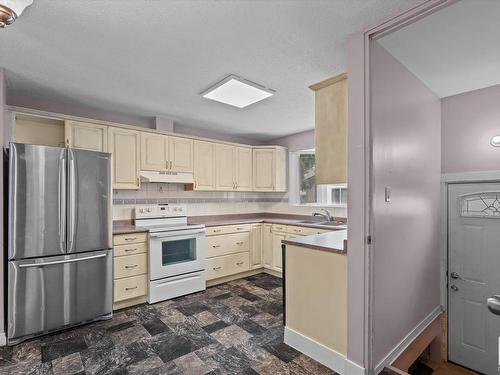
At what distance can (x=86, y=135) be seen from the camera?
322 centimetres

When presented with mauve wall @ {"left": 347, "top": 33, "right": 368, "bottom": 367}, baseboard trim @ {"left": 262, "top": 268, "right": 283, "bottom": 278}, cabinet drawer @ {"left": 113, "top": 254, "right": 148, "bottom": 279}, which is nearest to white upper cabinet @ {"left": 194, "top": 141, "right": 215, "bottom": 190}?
cabinet drawer @ {"left": 113, "top": 254, "right": 148, "bottom": 279}

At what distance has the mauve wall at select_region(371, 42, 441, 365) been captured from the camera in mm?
1951

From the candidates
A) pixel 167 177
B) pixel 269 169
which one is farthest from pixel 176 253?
pixel 269 169

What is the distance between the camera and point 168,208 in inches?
160

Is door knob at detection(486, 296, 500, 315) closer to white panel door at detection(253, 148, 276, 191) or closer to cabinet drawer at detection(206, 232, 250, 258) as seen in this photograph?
cabinet drawer at detection(206, 232, 250, 258)

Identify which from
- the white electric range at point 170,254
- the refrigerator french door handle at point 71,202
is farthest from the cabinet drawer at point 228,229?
the refrigerator french door handle at point 71,202

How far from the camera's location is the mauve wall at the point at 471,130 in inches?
105

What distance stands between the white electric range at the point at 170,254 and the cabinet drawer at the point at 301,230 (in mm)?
1334

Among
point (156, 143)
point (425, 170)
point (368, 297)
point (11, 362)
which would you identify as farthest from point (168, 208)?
point (425, 170)

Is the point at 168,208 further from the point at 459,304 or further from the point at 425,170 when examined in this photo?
the point at 459,304

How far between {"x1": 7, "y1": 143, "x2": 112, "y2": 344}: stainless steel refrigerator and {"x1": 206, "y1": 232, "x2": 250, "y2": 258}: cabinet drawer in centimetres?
140

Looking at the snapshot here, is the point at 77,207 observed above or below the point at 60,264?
above

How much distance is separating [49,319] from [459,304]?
Result: 4.22m

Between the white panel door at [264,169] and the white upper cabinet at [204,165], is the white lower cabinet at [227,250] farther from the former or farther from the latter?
the white panel door at [264,169]
